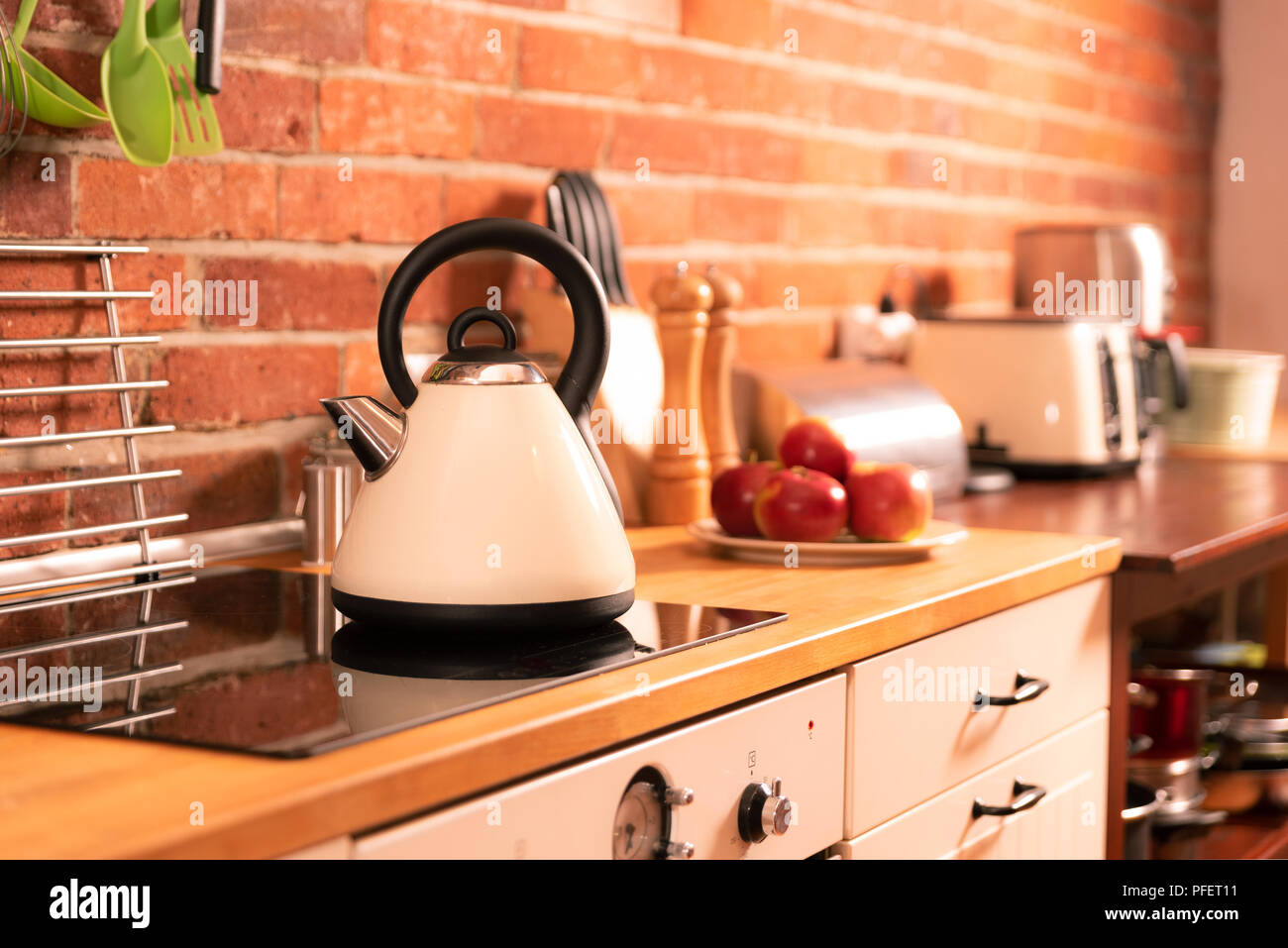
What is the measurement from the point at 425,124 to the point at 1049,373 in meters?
1.01

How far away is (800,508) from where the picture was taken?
1.43 m

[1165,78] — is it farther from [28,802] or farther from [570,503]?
[28,802]

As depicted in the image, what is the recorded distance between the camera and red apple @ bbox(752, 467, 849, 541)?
1430 millimetres

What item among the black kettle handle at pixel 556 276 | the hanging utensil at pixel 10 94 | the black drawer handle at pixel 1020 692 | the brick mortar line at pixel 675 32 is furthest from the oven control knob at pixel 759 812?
the brick mortar line at pixel 675 32

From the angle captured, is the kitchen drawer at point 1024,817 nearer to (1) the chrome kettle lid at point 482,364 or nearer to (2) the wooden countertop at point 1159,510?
(2) the wooden countertop at point 1159,510

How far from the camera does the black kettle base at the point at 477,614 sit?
0.96 metres

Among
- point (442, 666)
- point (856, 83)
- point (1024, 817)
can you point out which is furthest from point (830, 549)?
point (856, 83)

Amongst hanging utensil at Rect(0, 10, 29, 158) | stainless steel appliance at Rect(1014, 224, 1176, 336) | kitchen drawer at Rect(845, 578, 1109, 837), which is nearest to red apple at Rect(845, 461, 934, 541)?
kitchen drawer at Rect(845, 578, 1109, 837)

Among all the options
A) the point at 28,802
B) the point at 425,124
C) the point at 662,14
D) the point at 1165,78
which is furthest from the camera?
the point at 1165,78

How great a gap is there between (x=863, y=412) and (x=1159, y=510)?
395mm
